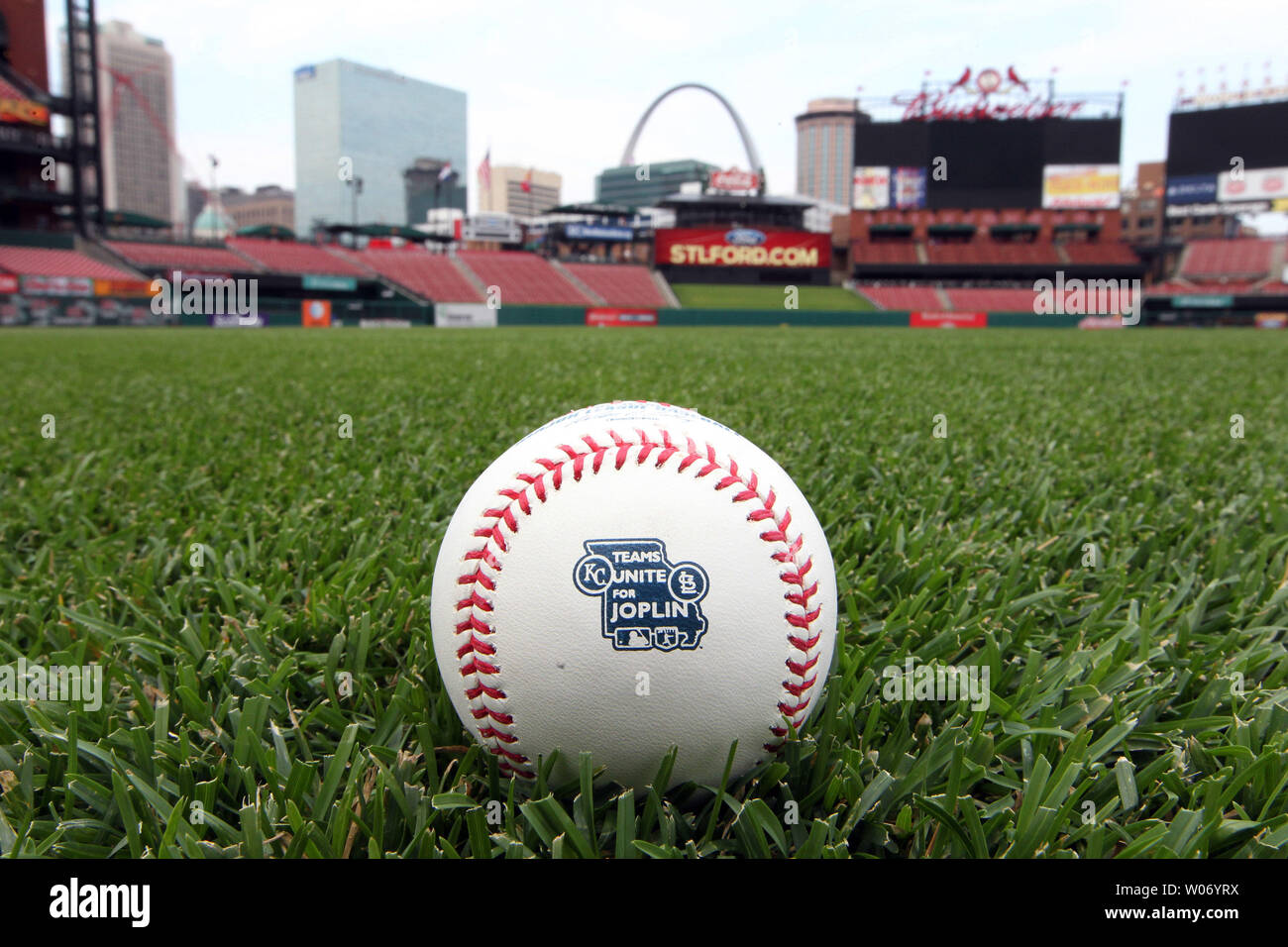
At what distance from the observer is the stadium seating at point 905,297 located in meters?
44.3

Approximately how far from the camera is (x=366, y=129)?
2820 inches

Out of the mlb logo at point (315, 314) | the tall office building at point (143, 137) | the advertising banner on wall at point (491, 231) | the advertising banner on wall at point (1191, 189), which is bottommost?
the mlb logo at point (315, 314)

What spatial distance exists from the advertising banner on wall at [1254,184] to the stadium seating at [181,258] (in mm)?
46680

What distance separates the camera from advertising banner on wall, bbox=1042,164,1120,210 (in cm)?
4559

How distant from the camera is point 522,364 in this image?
9672 millimetres

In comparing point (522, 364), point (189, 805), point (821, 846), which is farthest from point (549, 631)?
point (522, 364)

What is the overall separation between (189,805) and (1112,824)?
1.40 m

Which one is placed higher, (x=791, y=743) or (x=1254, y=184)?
(x=1254, y=184)

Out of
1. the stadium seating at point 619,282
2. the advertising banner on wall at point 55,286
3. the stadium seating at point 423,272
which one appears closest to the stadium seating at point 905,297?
the stadium seating at point 619,282

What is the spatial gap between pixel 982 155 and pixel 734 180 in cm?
1324

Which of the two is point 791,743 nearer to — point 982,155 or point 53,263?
point 53,263

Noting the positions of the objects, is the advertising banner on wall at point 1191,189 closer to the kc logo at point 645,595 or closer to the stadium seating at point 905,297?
the stadium seating at point 905,297

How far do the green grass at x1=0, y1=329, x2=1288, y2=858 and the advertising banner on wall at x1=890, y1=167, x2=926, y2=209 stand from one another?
46320 mm

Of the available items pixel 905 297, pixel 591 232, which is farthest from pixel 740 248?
pixel 591 232
